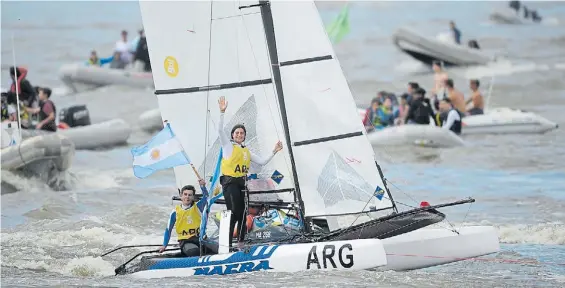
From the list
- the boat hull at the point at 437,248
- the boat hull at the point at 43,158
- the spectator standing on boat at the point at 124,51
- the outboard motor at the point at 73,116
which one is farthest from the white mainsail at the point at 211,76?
the spectator standing on boat at the point at 124,51

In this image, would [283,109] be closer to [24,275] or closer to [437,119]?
[24,275]

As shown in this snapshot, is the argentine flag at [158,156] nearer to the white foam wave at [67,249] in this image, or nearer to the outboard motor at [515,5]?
the white foam wave at [67,249]

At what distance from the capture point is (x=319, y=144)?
12.0 meters

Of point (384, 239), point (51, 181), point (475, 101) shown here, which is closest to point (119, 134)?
point (51, 181)

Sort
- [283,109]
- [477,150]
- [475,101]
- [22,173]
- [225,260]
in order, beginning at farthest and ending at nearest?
[475,101], [477,150], [22,173], [283,109], [225,260]

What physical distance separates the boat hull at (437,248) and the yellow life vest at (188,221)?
1.90m

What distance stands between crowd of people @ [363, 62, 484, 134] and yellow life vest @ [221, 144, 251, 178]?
10.1 meters

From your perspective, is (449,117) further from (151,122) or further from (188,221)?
(188,221)

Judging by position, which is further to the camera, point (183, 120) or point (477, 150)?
point (477, 150)

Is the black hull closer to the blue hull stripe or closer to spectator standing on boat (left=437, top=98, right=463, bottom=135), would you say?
spectator standing on boat (left=437, top=98, right=463, bottom=135)

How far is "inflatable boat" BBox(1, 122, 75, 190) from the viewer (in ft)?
58.6

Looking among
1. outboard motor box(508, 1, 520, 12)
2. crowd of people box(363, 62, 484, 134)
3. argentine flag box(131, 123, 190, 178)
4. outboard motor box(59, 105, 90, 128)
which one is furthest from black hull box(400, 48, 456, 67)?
argentine flag box(131, 123, 190, 178)

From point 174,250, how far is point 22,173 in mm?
6643

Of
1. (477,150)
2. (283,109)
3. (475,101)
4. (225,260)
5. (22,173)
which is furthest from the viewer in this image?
(475,101)
